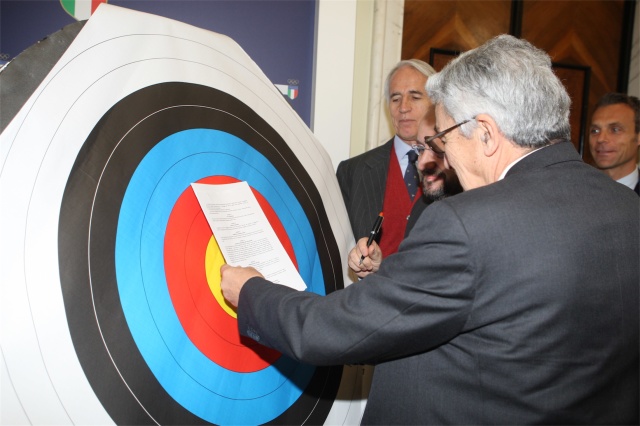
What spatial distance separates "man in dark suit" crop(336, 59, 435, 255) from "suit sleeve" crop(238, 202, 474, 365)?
79 centimetres

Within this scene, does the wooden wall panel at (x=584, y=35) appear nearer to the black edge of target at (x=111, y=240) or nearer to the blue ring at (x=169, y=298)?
the blue ring at (x=169, y=298)

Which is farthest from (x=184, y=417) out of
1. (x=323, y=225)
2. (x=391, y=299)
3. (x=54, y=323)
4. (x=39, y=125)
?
(x=323, y=225)

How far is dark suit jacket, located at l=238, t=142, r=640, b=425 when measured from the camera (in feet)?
2.30

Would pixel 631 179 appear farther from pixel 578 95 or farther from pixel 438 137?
pixel 438 137

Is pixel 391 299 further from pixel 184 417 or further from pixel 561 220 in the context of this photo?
pixel 184 417

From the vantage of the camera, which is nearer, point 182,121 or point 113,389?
point 113,389

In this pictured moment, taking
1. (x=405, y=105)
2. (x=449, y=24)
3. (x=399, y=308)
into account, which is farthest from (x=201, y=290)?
(x=449, y=24)

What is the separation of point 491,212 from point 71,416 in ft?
2.13

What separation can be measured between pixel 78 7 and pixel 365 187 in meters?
1.18

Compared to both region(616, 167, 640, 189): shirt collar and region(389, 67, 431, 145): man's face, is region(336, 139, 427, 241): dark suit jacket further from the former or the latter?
region(616, 167, 640, 189): shirt collar

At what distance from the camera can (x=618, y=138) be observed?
2256 mm

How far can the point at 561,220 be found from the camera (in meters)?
0.73

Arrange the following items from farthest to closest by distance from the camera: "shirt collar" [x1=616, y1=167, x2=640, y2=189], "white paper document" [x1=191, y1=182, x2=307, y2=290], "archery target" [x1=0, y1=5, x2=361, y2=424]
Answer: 1. "shirt collar" [x1=616, y1=167, x2=640, y2=189]
2. "white paper document" [x1=191, y1=182, x2=307, y2=290]
3. "archery target" [x1=0, y1=5, x2=361, y2=424]

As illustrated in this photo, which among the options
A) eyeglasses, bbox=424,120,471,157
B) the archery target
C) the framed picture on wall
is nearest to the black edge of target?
the archery target
